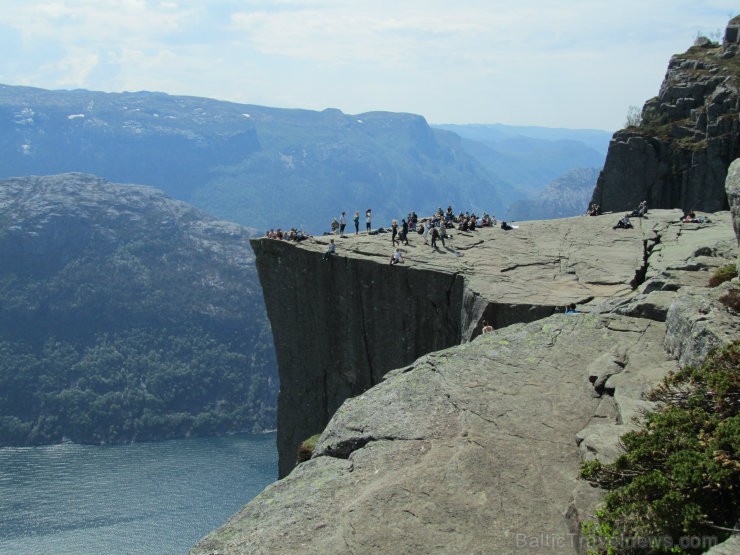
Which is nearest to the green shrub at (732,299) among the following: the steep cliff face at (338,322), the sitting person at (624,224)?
the steep cliff face at (338,322)

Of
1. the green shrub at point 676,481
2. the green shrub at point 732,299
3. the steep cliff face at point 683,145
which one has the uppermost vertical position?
the steep cliff face at point 683,145

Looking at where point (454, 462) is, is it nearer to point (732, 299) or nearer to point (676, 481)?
point (676, 481)

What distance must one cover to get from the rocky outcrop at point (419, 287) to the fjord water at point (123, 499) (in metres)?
74.2

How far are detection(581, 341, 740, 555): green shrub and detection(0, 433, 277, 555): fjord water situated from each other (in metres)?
110

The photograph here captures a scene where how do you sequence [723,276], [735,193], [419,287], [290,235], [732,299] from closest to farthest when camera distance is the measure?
1. [732,299]
2. [735,193]
3. [723,276]
4. [419,287]
5. [290,235]

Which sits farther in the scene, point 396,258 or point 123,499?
point 123,499

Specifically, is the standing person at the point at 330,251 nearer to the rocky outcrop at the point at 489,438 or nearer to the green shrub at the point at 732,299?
the rocky outcrop at the point at 489,438

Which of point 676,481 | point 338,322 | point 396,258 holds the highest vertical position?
point 396,258

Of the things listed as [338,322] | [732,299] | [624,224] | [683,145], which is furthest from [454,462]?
[683,145]

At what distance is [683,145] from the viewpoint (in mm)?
71812

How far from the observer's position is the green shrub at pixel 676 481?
11688mm

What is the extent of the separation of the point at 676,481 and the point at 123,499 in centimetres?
15055

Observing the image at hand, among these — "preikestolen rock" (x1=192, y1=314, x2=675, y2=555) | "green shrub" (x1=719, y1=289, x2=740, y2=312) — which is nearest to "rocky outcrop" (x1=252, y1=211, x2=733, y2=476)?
"green shrub" (x1=719, y1=289, x2=740, y2=312)

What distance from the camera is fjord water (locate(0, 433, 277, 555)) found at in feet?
411
